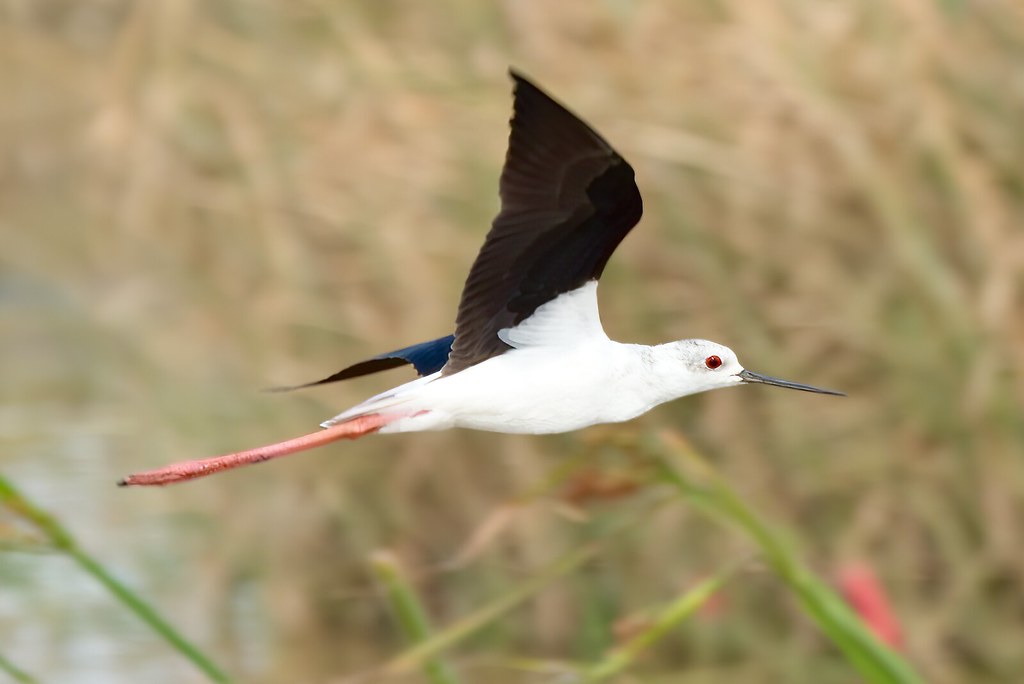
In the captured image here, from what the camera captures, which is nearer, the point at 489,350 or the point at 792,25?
the point at 489,350

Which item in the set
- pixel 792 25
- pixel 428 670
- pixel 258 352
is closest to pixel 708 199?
pixel 792 25

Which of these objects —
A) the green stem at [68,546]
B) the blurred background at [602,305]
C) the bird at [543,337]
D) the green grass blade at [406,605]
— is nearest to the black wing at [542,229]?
the bird at [543,337]

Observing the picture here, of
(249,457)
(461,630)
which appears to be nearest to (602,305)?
(461,630)

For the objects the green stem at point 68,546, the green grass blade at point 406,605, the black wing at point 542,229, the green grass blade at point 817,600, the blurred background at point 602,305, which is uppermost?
the blurred background at point 602,305

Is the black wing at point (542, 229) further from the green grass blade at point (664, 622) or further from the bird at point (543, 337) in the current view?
the green grass blade at point (664, 622)

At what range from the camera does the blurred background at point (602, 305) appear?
8.28 feet

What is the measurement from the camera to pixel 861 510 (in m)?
2.56

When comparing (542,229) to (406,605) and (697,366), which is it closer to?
(697,366)

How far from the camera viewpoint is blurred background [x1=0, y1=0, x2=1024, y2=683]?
8.28 ft

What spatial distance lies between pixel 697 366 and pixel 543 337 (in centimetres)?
11

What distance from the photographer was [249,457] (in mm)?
1099

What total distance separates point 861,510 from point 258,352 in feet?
3.28

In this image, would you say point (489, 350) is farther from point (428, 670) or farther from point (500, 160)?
point (500, 160)

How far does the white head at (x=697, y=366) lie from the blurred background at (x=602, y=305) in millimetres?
1173
